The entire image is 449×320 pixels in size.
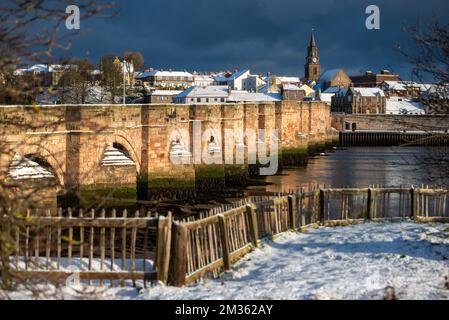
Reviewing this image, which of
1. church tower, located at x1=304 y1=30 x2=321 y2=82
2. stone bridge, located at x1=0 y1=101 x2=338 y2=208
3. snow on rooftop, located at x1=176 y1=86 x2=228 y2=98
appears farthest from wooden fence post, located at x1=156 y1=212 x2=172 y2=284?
church tower, located at x1=304 y1=30 x2=321 y2=82

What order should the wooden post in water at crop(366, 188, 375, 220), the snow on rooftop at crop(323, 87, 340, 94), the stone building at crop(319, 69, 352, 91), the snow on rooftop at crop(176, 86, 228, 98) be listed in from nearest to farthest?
1. the wooden post in water at crop(366, 188, 375, 220)
2. the snow on rooftop at crop(176, 86, 228, 98)
3. the snow on rooftop at crop(323, 87, 340, 94)
4. the stone building at crop(319, 69, 352, 91)

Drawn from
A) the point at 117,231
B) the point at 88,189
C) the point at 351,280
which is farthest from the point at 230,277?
the point at 88,189

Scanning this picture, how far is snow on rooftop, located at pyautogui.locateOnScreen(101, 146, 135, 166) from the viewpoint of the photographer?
96.7 feet

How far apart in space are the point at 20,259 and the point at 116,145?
20155 millimetres

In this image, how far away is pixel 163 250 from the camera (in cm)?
1069

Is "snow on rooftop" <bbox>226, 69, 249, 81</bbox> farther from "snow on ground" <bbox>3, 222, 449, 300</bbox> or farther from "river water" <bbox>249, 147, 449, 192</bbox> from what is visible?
"snow on ground" <bbox>3, 222, 449, 300</bbox>

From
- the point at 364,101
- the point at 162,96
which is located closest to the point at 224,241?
the point at 162,96

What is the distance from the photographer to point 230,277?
11516 millimetres

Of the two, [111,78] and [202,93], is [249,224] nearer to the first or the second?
[111,78]

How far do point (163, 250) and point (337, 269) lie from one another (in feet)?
10.9

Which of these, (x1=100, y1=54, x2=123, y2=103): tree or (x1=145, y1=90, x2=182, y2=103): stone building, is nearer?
(x1=100, y1=54, x2=123, y2=103): tree

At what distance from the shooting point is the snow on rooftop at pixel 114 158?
29473 millimetres

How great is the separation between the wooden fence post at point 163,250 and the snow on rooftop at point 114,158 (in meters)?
19.0

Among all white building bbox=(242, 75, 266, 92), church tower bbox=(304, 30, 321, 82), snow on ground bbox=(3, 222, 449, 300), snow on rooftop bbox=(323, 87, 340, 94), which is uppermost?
church tower bbox=(304, 30, 321, 82)
